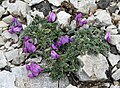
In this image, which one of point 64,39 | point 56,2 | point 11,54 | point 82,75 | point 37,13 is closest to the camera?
point 82,75

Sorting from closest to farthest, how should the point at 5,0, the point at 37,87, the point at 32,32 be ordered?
the point at 37,87
the point at 32,32
the point at 5,0

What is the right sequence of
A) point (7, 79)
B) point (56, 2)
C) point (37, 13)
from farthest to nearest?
point (56, 2) < point (37, 13) < point (7, 79)

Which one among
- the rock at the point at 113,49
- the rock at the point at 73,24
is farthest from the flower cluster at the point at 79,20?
the rock at the point at 113,49

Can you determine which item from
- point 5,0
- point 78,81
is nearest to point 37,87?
point 78,81

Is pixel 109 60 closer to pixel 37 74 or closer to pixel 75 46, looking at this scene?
pixel 75 46

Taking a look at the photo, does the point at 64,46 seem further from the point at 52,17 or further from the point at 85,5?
the point at 85,5

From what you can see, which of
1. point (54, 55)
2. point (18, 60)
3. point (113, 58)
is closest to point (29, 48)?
point (18, 60)

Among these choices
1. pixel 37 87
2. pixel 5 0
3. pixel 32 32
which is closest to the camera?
pixel 37 87

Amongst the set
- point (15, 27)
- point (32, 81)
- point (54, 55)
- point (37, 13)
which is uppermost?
point (37, 13)
